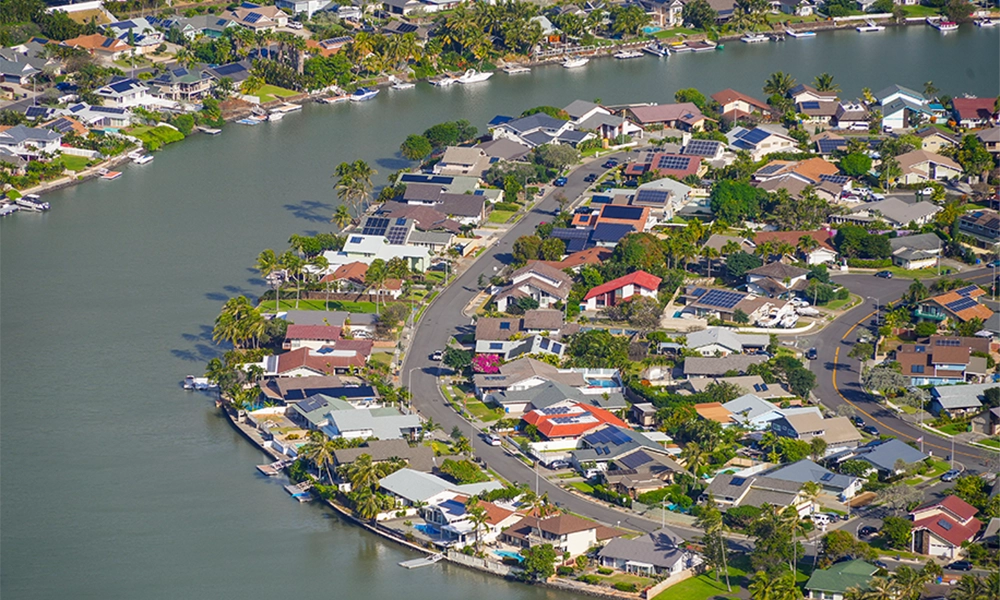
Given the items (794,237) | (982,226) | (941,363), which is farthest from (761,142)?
(941,363)

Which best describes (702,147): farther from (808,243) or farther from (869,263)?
(869,263)

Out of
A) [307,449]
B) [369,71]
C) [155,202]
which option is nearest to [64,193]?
[155,202]

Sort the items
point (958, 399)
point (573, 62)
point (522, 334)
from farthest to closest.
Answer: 1. point (573, 62)
2. point (522, 334)
3. point (958, 399)

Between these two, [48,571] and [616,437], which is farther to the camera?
[616,437]

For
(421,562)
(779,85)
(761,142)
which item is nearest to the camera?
(421,562)

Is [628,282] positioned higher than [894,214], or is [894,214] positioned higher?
[894,214]

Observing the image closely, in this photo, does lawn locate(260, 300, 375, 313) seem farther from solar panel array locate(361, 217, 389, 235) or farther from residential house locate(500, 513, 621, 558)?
residential house locate(500, 513, 621, 558)

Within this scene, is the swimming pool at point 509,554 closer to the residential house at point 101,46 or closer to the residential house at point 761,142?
the residential house at point 761,142

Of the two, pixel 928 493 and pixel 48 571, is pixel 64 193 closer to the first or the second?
pixel 48 571
